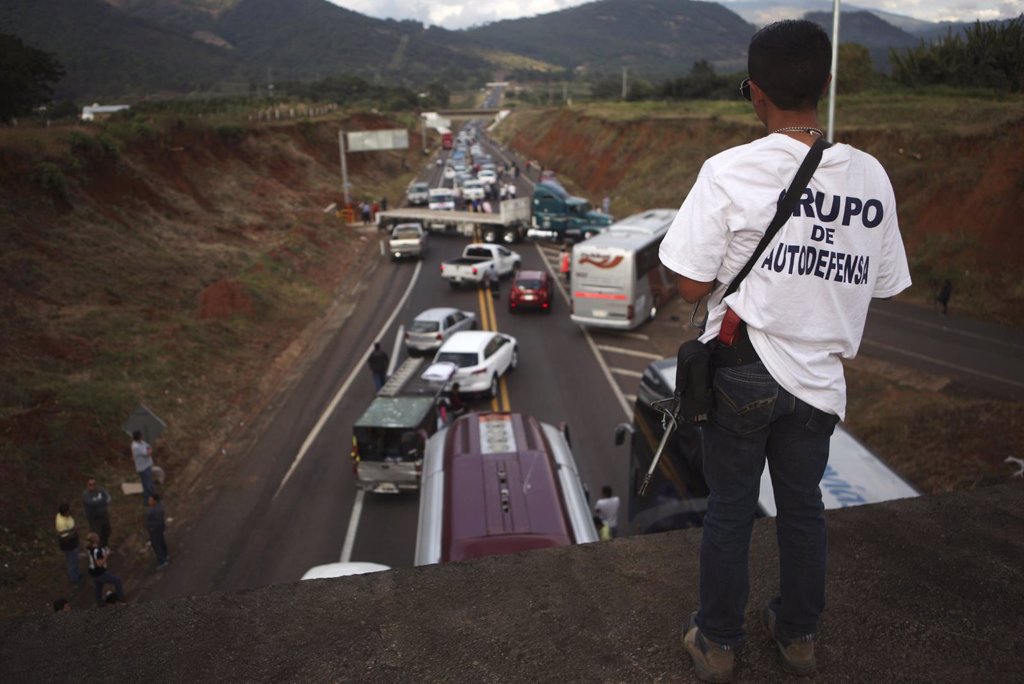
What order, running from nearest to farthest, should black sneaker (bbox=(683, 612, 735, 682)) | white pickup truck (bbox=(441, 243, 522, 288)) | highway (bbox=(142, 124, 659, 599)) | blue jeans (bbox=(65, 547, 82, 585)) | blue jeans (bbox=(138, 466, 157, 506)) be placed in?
1. black sneaker (bbox=(683, 612, 735, 682))
2. blue jeans (bbox=(65, 547, 82, 585))
3. highway (bbox=(142, 124, 659, 599))
4. blue jeans (bbox=(138, 466, 157, 506))
5. white pickup truck (bbox=(441, 243, 522, 288))

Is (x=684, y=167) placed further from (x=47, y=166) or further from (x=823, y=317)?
(x=823, y=317)

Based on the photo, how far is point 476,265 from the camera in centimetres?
3466

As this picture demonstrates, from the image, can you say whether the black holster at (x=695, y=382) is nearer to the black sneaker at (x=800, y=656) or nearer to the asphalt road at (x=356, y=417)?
the black sneaker at (x=800, y=656)

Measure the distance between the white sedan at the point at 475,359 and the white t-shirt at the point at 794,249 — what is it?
17.1 metres

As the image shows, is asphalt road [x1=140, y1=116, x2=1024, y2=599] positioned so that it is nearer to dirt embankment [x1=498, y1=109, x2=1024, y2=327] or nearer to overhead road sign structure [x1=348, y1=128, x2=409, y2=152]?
dirt embankment [x1=498, y1=109, x2=1024, y2=327]

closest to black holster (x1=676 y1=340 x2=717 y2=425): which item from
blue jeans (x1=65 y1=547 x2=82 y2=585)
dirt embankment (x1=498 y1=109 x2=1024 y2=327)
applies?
blue jeans (x1=65 y1=547 x2=82 y2=585)

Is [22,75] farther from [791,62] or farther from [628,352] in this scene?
[791,62]

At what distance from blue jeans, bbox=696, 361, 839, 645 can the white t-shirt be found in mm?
91

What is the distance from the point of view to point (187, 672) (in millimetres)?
3158

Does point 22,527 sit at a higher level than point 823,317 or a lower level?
lower

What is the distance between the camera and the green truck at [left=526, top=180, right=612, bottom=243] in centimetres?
4533

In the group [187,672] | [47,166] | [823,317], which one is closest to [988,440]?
[823,317]

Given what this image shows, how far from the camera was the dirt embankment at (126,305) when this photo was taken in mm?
15758

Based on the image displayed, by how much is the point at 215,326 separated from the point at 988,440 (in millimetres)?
21462
